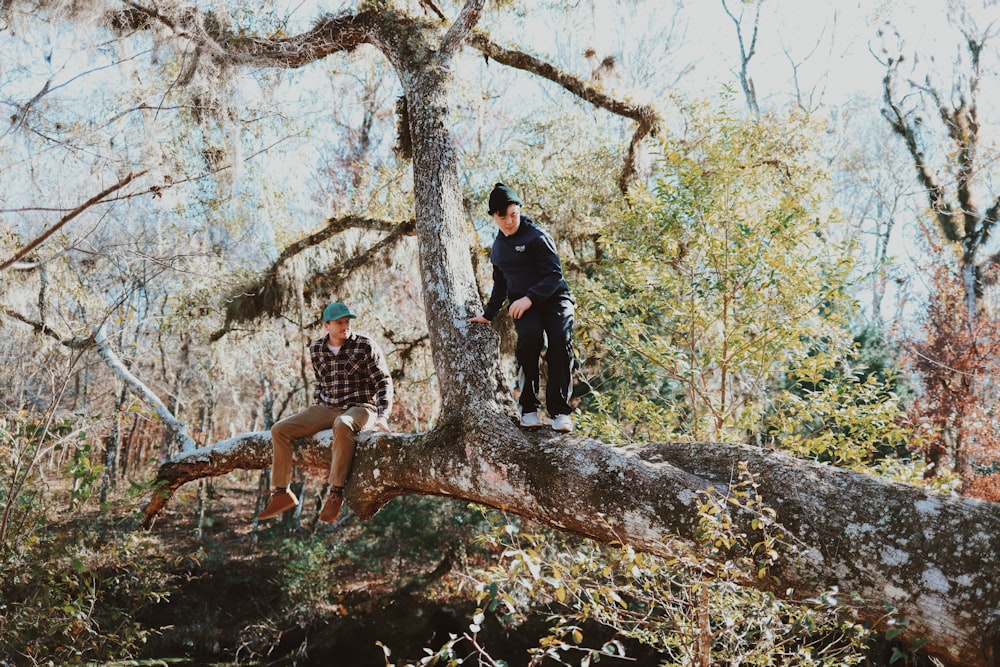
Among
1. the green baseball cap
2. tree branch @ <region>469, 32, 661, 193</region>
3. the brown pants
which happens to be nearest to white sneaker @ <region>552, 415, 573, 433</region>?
the brown pants

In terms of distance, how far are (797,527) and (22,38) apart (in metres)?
5.33

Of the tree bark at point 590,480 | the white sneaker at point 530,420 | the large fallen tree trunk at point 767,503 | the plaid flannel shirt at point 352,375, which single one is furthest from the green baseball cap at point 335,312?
the white sneaker at point 530,420

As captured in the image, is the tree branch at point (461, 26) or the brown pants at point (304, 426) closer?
the brown pants at point (304, 426)

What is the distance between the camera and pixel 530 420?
3.31 meters

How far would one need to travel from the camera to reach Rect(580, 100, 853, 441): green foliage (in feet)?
17.4

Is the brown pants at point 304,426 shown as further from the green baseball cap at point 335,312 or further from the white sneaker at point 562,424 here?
the white sneaker at point 562,424

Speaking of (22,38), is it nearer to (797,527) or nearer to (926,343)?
(797,527)

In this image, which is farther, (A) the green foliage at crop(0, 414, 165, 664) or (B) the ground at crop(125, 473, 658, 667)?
(B) the ground at crop(125, 473, 658, 667)

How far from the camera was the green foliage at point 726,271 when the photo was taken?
17.4ft

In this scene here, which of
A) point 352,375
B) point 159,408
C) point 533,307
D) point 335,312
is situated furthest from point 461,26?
point 159,408

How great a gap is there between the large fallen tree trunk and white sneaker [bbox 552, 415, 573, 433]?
9cm

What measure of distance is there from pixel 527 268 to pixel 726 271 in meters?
2.57

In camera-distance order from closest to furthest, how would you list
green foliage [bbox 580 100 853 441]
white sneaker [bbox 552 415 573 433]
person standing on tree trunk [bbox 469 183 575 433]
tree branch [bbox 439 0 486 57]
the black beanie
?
1. white sneaker [bbox 552 415 573 433]
2. person standing on tree trunk [bbox 469 183 575 433]
3. the black beanie
4. tree branch [bbox 439 0 486 57]
5. green foliage [bbox 580 100 853 441]

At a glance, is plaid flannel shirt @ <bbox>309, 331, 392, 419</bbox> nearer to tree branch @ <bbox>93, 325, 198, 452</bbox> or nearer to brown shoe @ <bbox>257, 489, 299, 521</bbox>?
brown shoe @ <bbox>257, 489, 299, 521</bbox>
